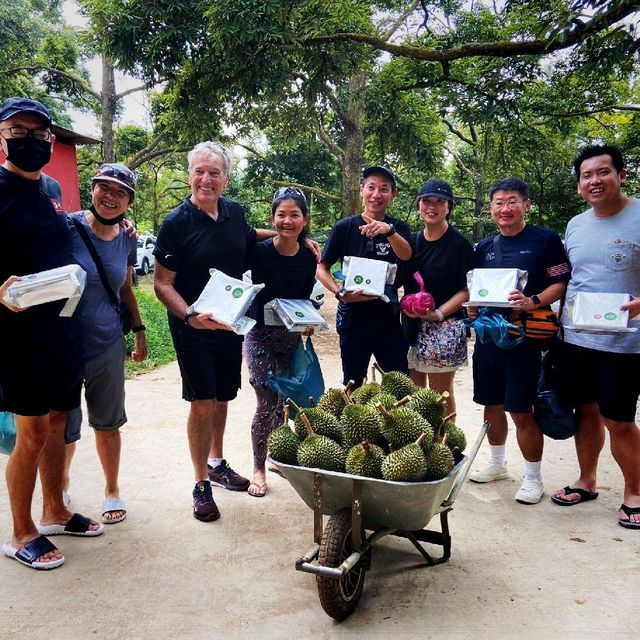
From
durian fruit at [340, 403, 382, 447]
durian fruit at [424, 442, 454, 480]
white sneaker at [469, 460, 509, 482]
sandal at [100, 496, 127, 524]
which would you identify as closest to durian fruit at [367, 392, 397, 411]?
durian fruit at [340, 403, 382, 447]

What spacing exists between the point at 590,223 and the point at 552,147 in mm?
6148

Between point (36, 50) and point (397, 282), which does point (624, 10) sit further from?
point (36, 50)

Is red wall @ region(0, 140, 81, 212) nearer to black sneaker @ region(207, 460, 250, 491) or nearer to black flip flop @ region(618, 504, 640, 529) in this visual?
black sneaker @ region(207, 460, 250, 491)

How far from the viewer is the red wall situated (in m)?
13.1

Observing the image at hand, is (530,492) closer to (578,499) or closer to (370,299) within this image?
(578,499)

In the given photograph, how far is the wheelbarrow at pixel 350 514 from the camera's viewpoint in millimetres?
2262

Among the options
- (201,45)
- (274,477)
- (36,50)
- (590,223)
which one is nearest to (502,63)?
(201,45)

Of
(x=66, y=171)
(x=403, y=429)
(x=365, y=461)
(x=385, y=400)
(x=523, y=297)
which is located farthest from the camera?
(x=66, y=171)

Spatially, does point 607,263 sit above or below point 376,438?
above

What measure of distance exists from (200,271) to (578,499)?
110 inches

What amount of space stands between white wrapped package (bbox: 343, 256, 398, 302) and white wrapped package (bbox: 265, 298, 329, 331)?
28 centimetres

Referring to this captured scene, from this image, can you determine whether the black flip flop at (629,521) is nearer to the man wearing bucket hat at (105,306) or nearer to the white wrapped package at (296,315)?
the white wrapped package at (296,315)

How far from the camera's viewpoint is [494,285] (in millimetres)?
3451

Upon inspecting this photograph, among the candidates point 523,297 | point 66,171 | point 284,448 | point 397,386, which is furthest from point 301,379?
point 66,171
